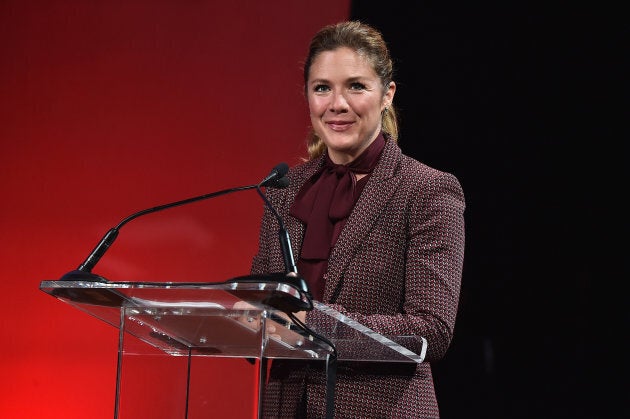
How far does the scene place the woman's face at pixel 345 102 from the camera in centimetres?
202

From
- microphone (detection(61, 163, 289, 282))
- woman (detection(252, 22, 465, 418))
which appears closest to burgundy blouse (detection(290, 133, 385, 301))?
woman (detection(252, 22, 465, 418))

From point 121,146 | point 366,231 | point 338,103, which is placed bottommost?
point 121,146

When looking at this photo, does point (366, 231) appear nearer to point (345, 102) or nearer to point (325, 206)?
point (325, 206)

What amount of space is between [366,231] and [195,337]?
0.54 meters

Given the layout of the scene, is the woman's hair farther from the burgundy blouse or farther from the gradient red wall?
the gradient red wall

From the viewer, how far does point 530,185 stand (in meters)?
3.14

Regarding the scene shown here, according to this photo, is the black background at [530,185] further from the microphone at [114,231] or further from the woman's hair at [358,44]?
the microphone at [114,231]

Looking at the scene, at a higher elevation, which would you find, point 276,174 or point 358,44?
point 358,44

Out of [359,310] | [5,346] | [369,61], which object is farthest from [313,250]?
[5,346]

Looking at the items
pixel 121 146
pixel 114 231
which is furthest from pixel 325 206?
pixel 121 146

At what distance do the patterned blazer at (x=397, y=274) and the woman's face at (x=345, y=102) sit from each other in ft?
0.38

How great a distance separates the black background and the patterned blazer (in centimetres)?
131

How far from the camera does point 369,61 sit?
2.06 metres

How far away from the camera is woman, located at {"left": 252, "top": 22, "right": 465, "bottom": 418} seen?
1.66m
